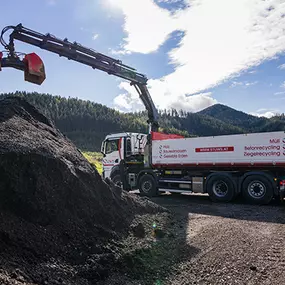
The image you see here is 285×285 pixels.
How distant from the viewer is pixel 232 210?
993cm

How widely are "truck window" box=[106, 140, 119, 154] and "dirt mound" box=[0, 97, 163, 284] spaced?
7.41 m

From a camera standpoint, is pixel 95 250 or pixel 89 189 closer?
pixel 95 250

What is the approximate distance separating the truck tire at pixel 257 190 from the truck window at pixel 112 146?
6.78m

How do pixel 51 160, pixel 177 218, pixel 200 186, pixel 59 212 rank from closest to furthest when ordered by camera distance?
pixel 59 212 < pixel 51 160 < pixel 177 218 < pixel 200 186

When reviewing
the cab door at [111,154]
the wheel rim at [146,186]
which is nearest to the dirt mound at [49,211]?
the wheel rim at [146,186]

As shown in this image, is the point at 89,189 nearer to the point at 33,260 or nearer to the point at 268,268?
the point at 33,260

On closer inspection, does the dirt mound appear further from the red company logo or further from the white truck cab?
the white truck cab

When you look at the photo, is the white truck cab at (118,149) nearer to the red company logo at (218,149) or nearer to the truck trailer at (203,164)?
the truck trailer at (203,164)

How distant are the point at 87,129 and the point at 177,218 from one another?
111 metres

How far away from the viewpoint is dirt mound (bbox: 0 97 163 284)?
159 inches

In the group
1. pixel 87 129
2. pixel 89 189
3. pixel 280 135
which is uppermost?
pixel 87 129

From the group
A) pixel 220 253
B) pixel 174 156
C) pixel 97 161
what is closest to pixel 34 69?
pixel 220 253

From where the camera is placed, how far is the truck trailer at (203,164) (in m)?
10.8

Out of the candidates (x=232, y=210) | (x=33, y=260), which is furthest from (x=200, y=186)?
(x=33, y=260)
